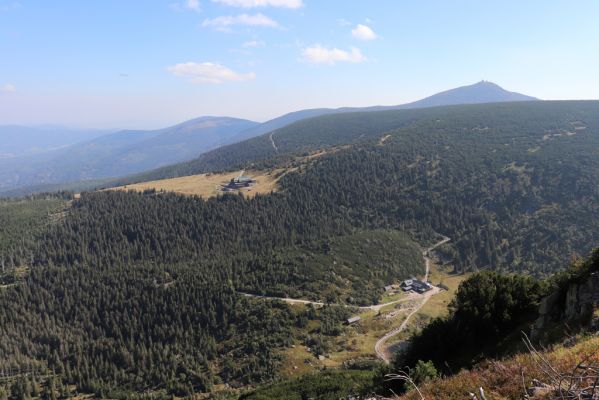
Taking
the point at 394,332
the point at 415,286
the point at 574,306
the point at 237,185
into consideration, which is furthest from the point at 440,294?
the point at 237,185

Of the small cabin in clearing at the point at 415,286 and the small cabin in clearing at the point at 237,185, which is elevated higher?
the small cabin in clearing at the point at 237,185

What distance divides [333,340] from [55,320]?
76.9 metres

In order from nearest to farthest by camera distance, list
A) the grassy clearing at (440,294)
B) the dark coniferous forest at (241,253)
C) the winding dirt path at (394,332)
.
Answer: the winding dirt path at (394,332) → the dark coniferous forest at (241,253) → the grassy clearing at (440,294)

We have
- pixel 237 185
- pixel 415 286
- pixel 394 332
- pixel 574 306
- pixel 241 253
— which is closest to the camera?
pixel 574 306

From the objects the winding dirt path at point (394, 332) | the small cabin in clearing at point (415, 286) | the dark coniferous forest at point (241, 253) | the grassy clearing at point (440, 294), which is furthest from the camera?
the small cabin in clearing at point (415, 286)

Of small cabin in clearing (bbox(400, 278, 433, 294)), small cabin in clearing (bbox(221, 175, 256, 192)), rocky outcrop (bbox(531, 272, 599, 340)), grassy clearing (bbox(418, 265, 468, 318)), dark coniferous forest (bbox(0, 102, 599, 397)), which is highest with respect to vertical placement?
small cabin in clearing (bbox(221, 175, 256, 192))

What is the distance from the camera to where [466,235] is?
149750 millimetres

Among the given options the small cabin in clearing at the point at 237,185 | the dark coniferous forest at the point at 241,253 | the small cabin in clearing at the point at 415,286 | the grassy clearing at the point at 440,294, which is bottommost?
the grassy clearing at the point at 440,294

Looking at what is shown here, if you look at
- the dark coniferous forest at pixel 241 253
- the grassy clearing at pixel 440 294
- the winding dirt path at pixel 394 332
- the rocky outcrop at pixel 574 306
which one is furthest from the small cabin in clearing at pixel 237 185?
the rocky outcrop at pixel 574 306

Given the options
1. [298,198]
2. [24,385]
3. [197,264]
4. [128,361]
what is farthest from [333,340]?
[298,198]

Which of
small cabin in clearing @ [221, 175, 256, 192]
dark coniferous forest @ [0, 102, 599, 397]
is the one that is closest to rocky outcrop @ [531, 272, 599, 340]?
dark coniferous forest @ [0, 102, 599, 397]

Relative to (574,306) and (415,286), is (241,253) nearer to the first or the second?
(415,286)

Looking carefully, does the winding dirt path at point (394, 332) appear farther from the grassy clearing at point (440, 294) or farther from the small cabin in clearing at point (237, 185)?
the small cabin in clearing at point (237, 185)

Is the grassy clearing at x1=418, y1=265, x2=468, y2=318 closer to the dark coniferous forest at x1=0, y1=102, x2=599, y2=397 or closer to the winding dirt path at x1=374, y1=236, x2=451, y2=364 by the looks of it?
the winding dirt path at x1=374, y1=236, x2=451, y2=364
